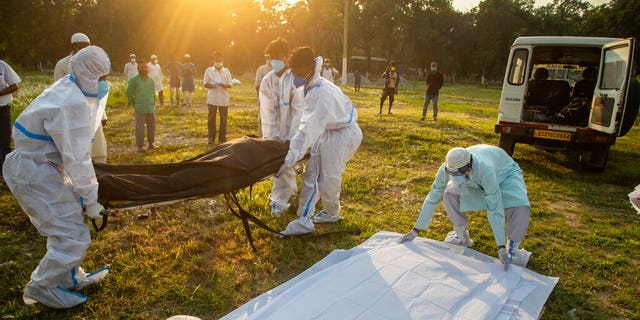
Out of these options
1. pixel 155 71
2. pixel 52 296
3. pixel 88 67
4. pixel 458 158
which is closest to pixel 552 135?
pixel 458 158

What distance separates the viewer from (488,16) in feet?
159

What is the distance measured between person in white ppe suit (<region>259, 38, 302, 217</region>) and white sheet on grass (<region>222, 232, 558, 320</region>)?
1.80m

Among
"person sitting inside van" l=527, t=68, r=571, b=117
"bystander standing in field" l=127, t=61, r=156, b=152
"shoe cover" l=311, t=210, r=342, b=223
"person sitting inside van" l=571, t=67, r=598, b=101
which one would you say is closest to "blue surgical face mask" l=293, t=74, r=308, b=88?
"shoe cover" l=311, t=210, r=342, b=223

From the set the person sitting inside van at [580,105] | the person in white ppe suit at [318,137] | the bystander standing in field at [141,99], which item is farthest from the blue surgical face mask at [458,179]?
the bystander standing in field at [141,99]

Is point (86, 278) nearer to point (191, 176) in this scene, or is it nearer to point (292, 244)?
point (191, 176)

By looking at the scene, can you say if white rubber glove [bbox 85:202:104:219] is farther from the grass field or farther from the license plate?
the license plate

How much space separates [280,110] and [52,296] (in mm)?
3310

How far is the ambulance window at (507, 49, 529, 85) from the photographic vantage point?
783 centimetres

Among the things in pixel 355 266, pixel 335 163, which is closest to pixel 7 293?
pixel 355 266

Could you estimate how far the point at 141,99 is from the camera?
7.82m

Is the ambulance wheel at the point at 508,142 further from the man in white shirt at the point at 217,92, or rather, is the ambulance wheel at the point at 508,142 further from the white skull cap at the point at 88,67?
the white skull cap at the point at 88,67

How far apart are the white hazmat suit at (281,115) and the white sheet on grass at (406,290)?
1800 millimetres

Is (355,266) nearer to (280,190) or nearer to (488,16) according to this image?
(280,190)

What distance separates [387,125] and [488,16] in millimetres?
44834
